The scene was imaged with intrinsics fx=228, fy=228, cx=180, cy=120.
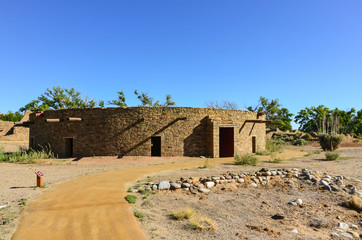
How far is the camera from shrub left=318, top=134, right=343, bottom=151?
18.8 meters

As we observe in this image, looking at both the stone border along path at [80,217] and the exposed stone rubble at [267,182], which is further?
the exposed stone rubble at [267,182]

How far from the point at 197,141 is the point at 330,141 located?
38.7 ft

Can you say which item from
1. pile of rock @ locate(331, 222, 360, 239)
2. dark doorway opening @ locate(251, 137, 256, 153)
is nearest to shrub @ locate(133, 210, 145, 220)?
pile of rock @ locate(331, 222, 360, 239)

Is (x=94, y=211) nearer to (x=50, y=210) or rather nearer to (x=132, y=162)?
(x=50, y=210)

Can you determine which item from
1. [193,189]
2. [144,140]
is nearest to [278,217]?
[193,189]

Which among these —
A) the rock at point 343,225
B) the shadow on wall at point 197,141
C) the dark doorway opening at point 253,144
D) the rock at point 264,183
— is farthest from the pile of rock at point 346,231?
the dark doorway opening at point 253,144

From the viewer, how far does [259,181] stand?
28.0 feet

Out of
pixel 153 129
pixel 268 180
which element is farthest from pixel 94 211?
pixel 153 129

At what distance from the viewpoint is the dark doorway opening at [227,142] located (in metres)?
18.2

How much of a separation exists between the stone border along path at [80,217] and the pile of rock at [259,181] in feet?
5.39

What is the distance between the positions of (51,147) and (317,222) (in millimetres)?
17796

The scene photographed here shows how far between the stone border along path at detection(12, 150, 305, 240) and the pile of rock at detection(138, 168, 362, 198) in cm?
164

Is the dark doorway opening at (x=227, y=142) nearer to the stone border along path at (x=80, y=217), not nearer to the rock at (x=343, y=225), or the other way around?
the rock at (x=343, y=225)

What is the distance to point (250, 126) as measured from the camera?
19188 mm
